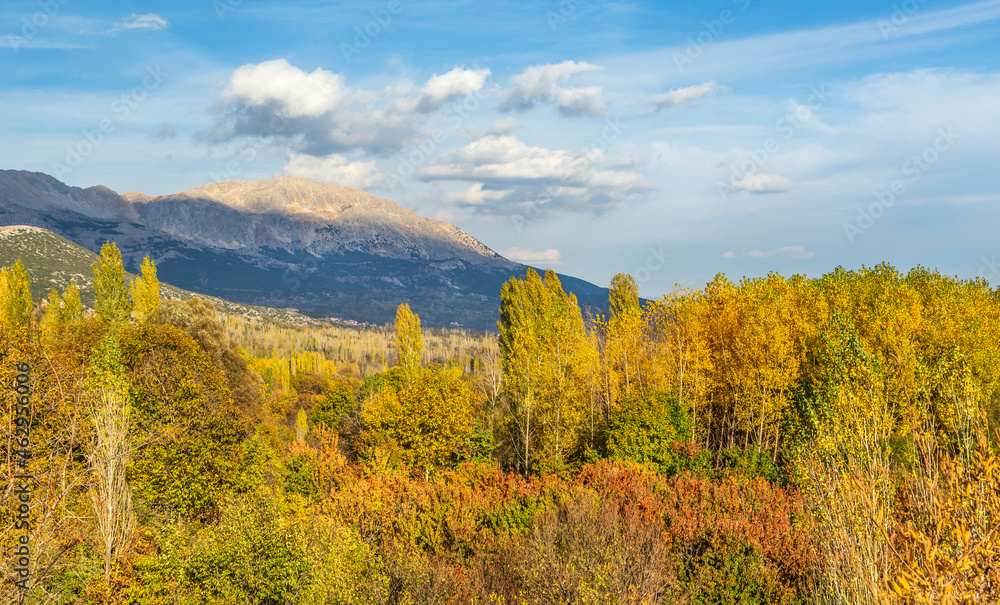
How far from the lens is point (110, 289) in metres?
51.8

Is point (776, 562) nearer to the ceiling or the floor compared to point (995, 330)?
nearer to the floor

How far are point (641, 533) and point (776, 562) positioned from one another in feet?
18.2

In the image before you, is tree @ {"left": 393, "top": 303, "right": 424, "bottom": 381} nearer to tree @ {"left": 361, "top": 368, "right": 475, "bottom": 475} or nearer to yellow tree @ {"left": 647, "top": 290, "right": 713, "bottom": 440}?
tree @ {"left": 361, "top": 368, "right": 475, "bottom": 475}

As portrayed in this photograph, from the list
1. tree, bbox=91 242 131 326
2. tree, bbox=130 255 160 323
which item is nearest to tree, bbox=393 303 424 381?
tree, bbox=130 255 160 323

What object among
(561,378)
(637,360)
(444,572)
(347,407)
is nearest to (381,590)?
(444,572)

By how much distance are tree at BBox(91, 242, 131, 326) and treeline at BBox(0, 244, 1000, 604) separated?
237mm

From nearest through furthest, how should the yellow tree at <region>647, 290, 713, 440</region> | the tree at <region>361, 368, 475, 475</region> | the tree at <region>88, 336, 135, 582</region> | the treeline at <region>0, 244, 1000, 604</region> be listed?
1. the treeline at <region>0, 244, 1000, 604</region>
2. the tree at <region>88, 336, 135, 582</region>
3. the tree at <region>361, 368, 475, 475</region>
4. the yellow tree at <region>647, 290, 713, 440</region>

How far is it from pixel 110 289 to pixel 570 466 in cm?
4666

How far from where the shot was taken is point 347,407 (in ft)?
203

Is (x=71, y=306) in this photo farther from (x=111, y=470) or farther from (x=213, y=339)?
(x=111, y=470)

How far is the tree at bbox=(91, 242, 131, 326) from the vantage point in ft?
168

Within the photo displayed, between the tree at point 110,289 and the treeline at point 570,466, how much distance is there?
9.3 inches

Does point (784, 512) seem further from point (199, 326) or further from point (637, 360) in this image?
point (199, 326)

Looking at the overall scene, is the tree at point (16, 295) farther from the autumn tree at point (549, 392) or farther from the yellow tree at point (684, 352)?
the yellow tree at point (684, 352)
